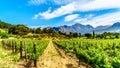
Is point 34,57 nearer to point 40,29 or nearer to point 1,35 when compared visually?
point 1,35

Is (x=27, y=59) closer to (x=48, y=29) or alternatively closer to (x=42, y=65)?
(x=42, y=65)

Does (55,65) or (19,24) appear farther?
(19,24)

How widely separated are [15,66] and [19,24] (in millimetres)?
154170

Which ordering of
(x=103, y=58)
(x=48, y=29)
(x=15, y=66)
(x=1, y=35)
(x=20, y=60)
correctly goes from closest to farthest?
(x=103, y=58) → (x=15, y=66) → (x=20, y=60) → (x=1, y=35) → (x=48, y=29)

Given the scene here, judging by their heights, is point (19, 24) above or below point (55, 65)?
above

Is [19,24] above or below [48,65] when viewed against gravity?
above

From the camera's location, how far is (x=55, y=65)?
26.5m

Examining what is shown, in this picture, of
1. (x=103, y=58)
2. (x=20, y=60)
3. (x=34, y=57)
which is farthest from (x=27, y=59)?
(x=103, y=58)

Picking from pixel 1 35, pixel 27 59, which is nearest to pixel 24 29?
pixel 1 35

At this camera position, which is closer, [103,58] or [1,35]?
[103,58]

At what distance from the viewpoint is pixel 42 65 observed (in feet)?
86.9

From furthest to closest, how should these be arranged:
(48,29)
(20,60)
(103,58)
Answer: (48,29), (20,60), (103,58)

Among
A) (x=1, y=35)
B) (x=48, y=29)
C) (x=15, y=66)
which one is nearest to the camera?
(x=15, y=66)

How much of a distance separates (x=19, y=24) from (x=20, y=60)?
492 ft
